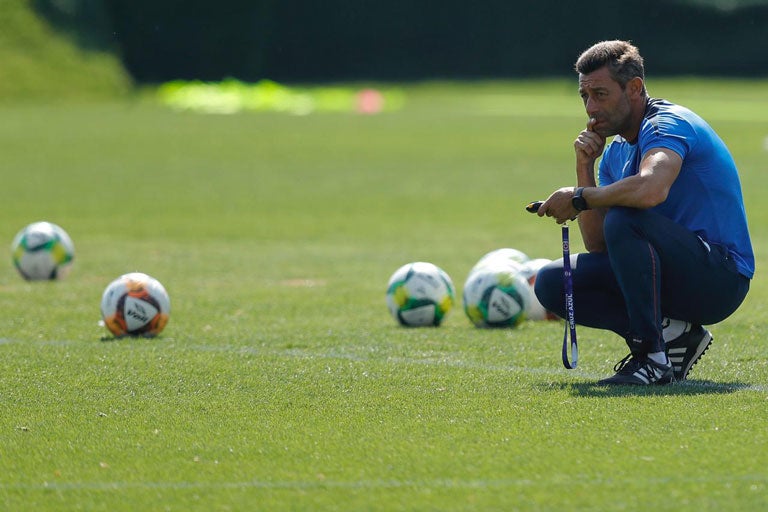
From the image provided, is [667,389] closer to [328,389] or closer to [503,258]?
[328,389]

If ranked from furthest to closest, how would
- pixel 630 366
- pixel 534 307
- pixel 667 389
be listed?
pixel 534 307 → pixel 630 366 → pixel 667 389

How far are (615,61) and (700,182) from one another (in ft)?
2.45

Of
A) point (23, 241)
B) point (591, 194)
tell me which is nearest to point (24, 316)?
point (23, 241)

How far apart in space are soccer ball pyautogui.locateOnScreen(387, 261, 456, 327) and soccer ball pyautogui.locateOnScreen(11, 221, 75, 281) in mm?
3825

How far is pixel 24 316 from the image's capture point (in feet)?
30.8

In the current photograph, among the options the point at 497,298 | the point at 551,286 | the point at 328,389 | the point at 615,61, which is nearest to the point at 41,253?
the point at 497,298

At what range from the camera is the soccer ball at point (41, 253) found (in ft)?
36.7

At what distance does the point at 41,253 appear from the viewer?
36.7ft

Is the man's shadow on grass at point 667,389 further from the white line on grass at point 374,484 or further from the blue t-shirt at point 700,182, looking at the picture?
the white line on grass at point 374,484

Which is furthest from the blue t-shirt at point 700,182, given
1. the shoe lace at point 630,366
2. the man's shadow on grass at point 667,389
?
the shoe lace at point 630,366

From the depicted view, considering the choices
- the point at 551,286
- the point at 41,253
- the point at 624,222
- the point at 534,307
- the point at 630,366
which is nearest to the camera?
the point at 624,222

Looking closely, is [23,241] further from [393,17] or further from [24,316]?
[393,17]

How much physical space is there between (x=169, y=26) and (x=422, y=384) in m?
53.7

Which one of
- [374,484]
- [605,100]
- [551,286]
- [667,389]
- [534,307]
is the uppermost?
[605,100]
